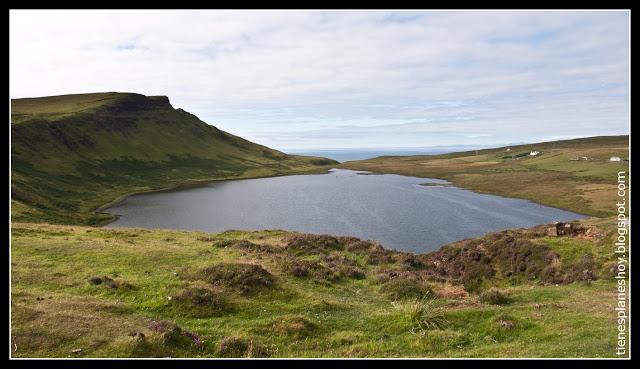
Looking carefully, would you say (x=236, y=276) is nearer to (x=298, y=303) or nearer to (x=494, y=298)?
(x=298, y=303)

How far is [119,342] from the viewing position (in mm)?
17031

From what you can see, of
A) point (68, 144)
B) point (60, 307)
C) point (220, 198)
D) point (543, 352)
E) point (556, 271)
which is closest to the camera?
point (543, 352)

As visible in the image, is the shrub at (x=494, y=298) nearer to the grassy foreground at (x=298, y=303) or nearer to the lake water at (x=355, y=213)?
the grassy foreground at (x=298, y=303)

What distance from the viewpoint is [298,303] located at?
24.7m

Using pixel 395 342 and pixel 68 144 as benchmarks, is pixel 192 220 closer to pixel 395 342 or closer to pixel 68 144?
pixel 395 342

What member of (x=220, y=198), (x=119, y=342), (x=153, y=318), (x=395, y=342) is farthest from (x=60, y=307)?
(x=220, y=198)

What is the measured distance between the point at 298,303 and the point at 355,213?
7357 cm

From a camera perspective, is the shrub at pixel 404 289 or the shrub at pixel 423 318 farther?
the shrub at pixel 404 289

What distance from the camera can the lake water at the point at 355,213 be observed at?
77.4 metres

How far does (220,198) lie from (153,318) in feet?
376

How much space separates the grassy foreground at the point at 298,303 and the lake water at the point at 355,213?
27.1 m

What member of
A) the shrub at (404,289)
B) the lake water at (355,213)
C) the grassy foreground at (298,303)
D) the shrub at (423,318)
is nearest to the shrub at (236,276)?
the grassy foreground at (298,303)

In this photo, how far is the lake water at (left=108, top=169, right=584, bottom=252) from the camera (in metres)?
77.4

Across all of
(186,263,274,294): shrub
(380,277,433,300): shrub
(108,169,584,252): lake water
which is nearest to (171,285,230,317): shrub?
(186,263,274,294): shrub
